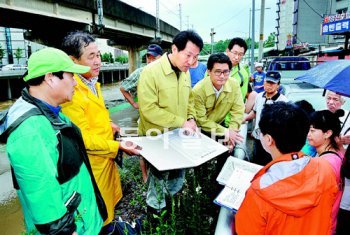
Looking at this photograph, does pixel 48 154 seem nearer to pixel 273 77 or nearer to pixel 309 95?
pixel 273 77

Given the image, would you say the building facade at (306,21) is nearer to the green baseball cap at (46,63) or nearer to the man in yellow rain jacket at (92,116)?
the man in yellow rain jacket at (92,116)

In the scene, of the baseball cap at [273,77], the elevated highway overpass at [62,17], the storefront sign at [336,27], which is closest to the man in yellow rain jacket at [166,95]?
the baseball cap at [273,77]

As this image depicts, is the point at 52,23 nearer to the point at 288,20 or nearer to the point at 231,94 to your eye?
the point at 231,94

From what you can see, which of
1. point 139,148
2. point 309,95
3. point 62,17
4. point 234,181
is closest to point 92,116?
point 139,148

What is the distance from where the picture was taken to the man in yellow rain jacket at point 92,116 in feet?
6.60

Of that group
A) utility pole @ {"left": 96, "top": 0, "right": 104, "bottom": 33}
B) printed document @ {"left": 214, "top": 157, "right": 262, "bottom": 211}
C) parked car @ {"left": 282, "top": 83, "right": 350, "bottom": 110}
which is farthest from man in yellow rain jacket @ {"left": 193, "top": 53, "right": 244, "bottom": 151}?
utility pole @ {"left": 96, "top": 0, "right": 104, "bottom": 33}

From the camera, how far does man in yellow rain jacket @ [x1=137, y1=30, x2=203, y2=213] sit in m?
2.28

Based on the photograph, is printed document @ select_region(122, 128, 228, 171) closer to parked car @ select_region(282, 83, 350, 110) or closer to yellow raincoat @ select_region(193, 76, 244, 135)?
yellow raincoat @ select_region(193, 76, 244, 135)

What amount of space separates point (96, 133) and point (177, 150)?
2.30ft

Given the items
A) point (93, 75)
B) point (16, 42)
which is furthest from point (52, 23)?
point (16, 42)

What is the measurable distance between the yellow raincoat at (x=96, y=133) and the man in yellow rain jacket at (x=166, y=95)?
14.5 inches

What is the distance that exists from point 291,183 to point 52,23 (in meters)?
15.8

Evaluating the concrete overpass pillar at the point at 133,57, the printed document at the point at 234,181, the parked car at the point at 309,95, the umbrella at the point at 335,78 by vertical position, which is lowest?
the printed document at the point at 234,181

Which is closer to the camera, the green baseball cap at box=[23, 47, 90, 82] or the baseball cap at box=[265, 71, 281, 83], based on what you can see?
the green baseball cap at box=[23, 47, 90, 82]
